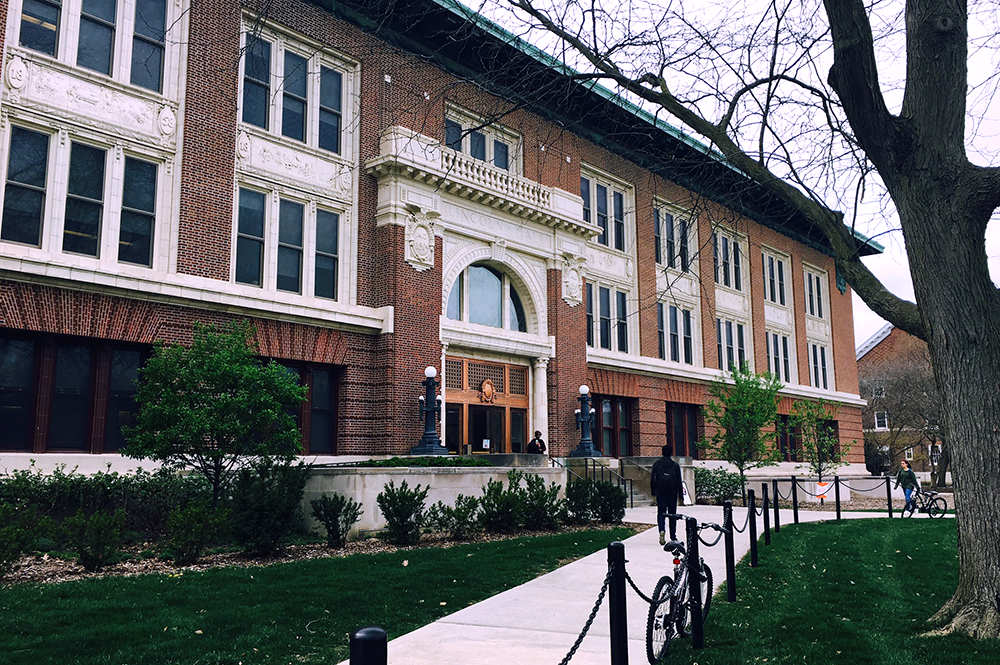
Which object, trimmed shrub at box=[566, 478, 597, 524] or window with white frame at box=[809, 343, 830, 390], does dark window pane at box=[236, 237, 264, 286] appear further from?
window with white frame at box=[809, 343, 830, 390]

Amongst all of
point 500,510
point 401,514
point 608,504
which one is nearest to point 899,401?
point 608,504

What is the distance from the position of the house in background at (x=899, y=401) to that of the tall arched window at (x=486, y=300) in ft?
118

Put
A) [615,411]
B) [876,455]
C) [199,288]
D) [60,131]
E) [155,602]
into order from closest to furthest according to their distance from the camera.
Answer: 1. [155,602]
2. [60,131]
3. [199,288]
4. [615,411]
5. [876,455]

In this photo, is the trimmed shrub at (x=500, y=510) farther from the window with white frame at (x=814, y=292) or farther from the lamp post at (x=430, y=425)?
the window with white frame at (x=814, y=292)

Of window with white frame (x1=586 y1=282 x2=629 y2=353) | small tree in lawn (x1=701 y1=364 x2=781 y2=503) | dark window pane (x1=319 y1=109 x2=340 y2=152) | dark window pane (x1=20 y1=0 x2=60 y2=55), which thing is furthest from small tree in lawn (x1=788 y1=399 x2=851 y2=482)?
dark window pane (x1=20 y1=0 x2=60 y2=55)

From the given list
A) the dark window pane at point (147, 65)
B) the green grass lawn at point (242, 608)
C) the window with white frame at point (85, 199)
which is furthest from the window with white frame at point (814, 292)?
the green grass lawn at point (242, 608)

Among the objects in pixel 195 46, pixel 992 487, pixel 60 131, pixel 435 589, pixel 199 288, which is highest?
pixel 195 46

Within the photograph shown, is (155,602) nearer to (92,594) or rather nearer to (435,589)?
(92,594)

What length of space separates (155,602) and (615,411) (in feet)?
79.8

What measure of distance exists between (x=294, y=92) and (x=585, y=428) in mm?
13992

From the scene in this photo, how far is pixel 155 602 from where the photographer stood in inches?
352

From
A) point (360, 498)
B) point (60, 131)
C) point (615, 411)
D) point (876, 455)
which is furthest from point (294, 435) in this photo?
point (876, 455)

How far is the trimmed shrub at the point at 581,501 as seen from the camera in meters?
18.7

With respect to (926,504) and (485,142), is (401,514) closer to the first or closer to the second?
(485,142)
